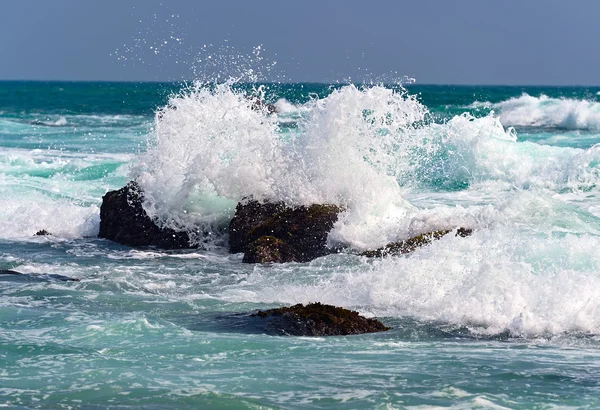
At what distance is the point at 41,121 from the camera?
4850 centimetres

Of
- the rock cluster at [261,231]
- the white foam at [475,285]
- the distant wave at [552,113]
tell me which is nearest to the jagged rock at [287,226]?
the rock cluster at [261,231]

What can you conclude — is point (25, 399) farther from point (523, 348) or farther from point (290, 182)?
point (290, 182)

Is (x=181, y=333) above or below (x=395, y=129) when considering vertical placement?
below

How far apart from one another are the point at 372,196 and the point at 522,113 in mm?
42190

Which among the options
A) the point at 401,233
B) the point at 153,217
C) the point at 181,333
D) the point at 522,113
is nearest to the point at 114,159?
the point at 153,217

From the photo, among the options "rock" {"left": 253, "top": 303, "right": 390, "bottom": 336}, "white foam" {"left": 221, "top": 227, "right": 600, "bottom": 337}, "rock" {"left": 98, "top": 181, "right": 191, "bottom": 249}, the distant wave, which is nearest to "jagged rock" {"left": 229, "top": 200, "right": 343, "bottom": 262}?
"white foam" {"left": 221, "top": 227, "right": 600, "bottom": 337}

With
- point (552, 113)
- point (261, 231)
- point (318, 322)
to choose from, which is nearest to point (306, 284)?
point (261, 231)

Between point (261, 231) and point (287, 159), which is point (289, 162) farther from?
point (261, 231)

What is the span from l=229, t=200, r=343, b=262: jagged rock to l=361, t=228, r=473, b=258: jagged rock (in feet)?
2.53

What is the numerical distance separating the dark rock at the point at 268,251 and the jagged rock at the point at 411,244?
1.04 metres

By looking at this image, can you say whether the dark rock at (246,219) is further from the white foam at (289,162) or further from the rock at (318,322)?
the rock at (318,322)

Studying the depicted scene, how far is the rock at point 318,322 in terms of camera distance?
29.6 ft

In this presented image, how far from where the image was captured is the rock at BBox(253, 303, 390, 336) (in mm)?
9016

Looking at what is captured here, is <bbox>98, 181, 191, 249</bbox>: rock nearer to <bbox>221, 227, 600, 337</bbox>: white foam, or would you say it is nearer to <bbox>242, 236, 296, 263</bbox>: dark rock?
<bbox>242, 236, 296, 263</bbox>: dark rock
